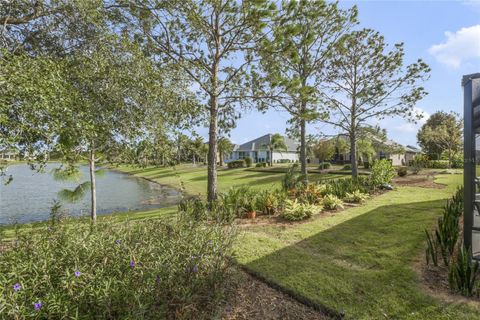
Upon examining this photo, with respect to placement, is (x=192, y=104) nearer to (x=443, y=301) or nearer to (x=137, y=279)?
(x=137, y=279)

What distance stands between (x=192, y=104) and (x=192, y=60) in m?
2.52

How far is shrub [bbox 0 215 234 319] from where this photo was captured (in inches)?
87.3

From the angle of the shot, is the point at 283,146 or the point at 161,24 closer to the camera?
the point at 161,24

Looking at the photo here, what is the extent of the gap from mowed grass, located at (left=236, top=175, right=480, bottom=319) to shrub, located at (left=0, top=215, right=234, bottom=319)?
4.78ft

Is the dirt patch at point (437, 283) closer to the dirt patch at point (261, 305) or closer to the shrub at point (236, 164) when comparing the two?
the dirt patch at point (261, 305)

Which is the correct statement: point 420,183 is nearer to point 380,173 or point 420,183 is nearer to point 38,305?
point 380,173

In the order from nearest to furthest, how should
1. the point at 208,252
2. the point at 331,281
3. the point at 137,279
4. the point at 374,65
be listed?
1. the point at 137,279
2. the point at 208,252
3. the point at 331,281
4. the point at 374,65

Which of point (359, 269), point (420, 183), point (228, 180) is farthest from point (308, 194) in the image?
point (228, 180)

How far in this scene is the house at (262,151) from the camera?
5081 centimetres

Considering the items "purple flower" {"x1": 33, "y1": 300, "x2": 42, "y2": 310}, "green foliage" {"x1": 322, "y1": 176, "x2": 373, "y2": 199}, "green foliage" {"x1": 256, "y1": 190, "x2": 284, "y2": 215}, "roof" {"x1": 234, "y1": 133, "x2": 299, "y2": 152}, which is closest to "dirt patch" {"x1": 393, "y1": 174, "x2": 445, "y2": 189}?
"green foliage" {"x1": 322, "y1": 176, "x2": 373, "y2": 199}

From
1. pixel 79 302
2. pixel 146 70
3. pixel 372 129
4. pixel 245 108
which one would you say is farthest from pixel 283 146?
pixel 79 302

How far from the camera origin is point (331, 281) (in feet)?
13.3

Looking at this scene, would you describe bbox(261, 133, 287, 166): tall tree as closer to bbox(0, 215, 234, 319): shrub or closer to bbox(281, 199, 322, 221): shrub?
bbox(281, 199, 322, 221): shrub

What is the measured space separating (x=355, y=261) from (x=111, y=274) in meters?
4.16
